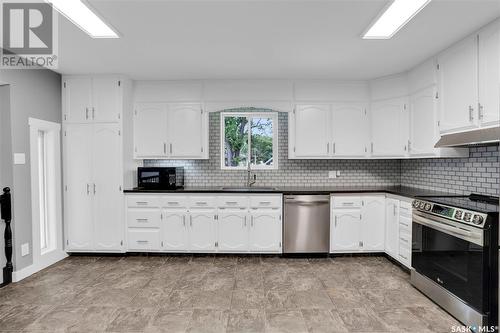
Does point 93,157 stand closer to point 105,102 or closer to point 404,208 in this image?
point 105,102

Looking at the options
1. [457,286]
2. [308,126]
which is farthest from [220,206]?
[457,286]

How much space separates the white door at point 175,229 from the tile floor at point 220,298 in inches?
8.9

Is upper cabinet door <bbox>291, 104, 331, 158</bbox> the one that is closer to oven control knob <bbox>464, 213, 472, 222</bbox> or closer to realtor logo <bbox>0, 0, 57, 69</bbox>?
oven control knob <bbox>464, 213, 472, 222</bbox>

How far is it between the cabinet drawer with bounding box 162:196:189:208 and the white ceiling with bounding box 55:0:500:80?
1653 mm

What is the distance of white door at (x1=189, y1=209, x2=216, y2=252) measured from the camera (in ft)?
13.1

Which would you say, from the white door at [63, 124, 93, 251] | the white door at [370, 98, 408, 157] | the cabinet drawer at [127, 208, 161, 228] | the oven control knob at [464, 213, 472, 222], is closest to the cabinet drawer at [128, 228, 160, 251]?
the cabinet drawer at [127, 208, 161, 228]

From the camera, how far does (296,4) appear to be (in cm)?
223

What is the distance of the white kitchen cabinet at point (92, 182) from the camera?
3992 mm

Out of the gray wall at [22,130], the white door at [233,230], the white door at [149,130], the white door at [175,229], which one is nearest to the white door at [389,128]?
the white door at [233,230]

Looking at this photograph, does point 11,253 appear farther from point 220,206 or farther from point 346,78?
point 346,78

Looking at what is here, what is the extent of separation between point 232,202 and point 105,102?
216 centimetres

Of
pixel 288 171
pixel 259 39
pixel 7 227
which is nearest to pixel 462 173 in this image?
pixel 288 171

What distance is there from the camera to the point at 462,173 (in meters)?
3.30

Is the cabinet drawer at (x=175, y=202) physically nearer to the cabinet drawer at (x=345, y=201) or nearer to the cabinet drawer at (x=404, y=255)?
the cabinet drawer at (x=345, y=201)
